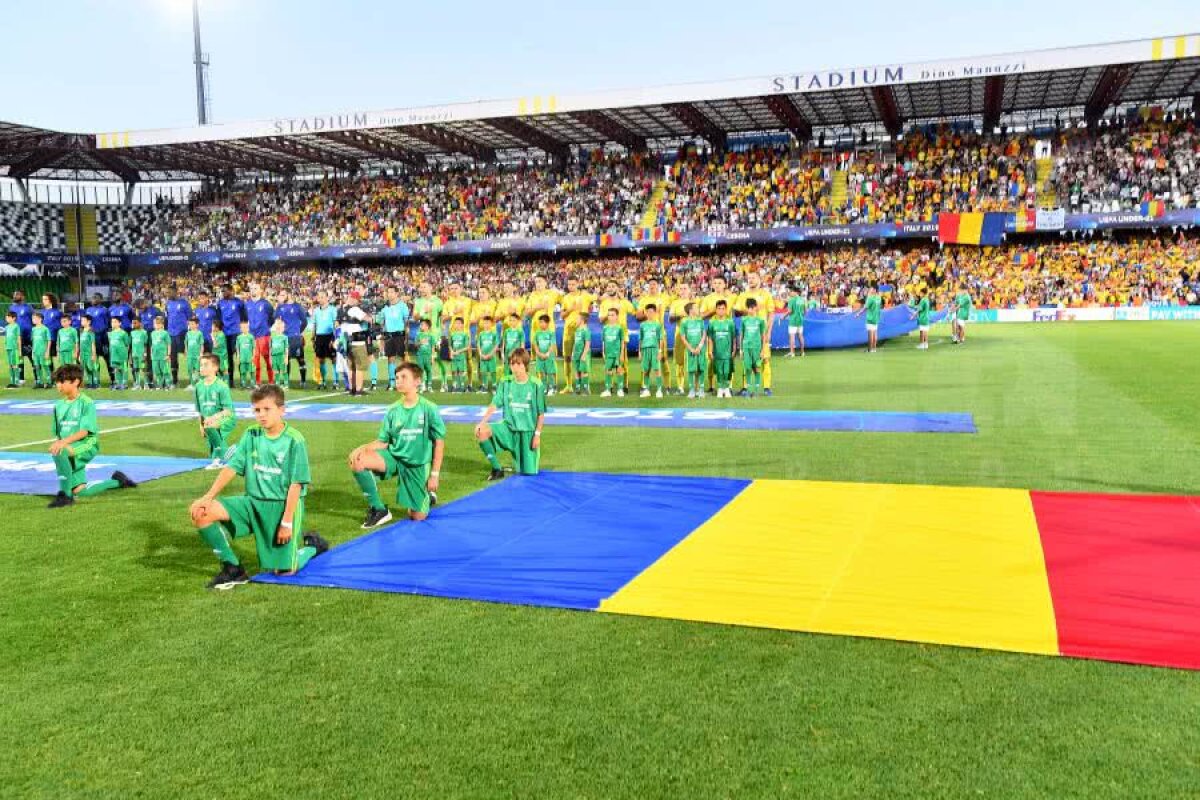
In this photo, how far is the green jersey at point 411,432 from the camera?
7.15 meters

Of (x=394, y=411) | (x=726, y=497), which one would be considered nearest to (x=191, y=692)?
(x=394, y=411)

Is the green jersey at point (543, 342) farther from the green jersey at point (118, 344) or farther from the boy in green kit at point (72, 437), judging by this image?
the green jersey at point (118, 344)

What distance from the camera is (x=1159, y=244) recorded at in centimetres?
3584

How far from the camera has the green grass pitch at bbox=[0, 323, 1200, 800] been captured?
330 centimetres

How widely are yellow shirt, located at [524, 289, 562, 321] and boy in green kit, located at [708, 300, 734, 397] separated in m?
2.82

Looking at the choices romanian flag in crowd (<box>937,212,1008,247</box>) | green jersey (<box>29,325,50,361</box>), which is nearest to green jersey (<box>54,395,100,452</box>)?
green jersey (<box>29,325,50,361</box>)

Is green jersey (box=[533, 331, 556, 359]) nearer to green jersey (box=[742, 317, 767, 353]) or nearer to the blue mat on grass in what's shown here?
green jersey (box=[742, 317, 767, 353])

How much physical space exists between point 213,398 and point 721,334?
8.09 m

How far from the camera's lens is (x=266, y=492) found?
5.67 meters

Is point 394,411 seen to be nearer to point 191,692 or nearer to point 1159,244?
point 191,692

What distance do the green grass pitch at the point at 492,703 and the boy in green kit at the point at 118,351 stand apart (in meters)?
13.5

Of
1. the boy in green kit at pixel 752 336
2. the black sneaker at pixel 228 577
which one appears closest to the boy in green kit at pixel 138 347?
the boy in green kit at pixel 752 336

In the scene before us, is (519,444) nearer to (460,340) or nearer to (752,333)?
(752,333)

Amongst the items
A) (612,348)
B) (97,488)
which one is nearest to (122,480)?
(97,488)
